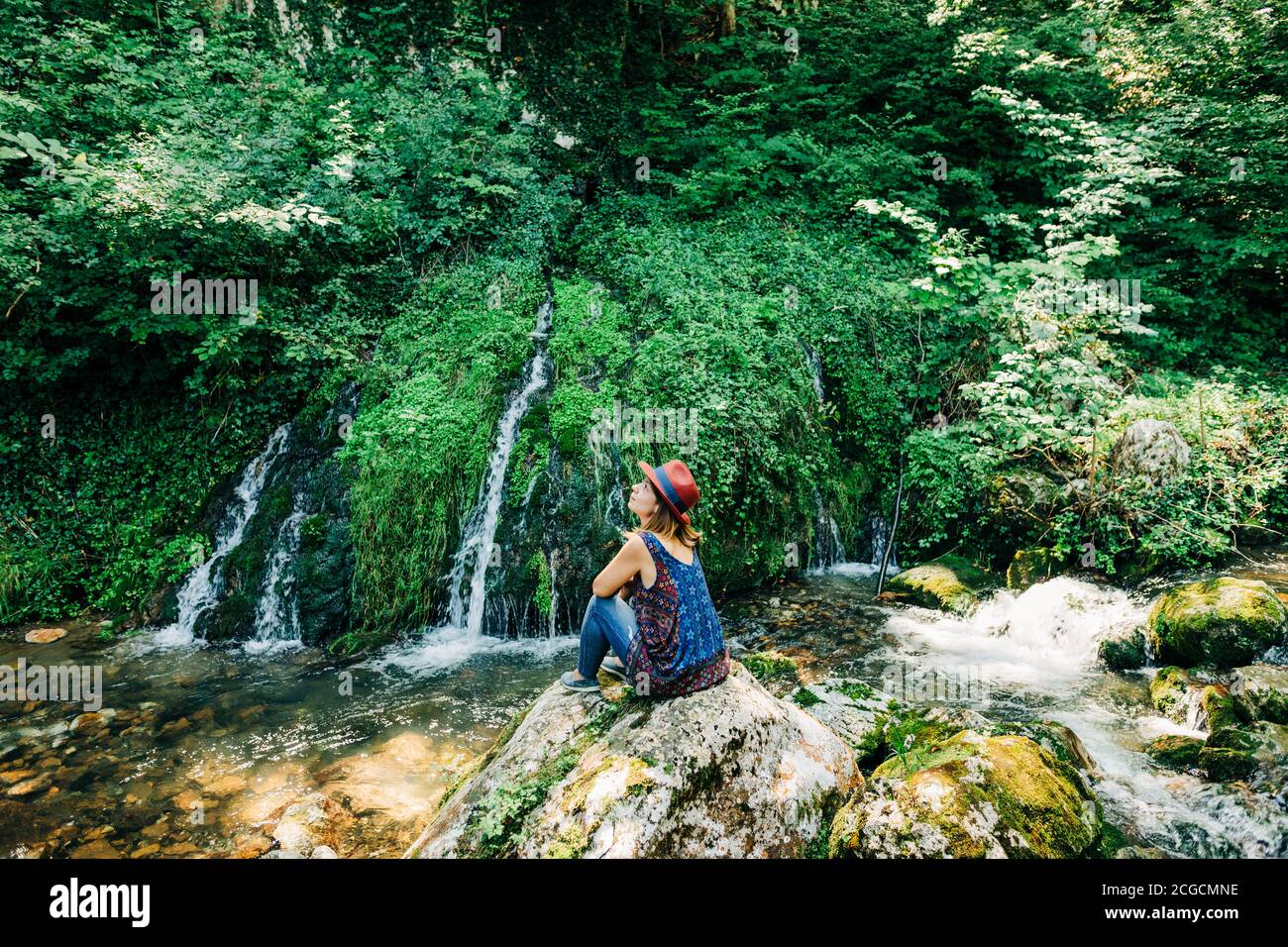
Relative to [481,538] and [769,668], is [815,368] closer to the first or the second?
[769,668]

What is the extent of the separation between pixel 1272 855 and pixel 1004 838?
8.10 ft

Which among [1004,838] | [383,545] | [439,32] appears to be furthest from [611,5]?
[1004,838]

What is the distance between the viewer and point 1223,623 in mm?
6023

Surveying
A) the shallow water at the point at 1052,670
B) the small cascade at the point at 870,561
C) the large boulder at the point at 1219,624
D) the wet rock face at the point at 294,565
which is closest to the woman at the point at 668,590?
the shallow water at the point at 1052,670

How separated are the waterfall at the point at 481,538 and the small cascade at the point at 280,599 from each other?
2.01 metres

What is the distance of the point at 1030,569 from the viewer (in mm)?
8141

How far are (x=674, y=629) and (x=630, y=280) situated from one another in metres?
8.11

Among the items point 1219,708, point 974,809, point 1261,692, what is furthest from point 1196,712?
point 974,809

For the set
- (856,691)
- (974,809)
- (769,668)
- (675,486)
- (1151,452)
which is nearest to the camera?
(974,809)

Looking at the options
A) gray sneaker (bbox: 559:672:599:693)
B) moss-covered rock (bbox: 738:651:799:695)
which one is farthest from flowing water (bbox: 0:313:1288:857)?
gray sneaker (bbox: 559:672:599:693)

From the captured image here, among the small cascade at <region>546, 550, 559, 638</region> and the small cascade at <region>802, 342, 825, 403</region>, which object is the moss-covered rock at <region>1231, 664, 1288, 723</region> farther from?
the small cascade at <region>546, 550, 559, 638</region>

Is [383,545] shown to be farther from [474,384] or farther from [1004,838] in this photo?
[1004,838]

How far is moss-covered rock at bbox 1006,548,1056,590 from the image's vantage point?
805cm
